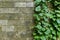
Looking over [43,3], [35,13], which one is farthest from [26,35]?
[43,3]

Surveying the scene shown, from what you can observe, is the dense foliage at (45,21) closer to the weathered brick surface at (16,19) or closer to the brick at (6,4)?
the weathered brick surface at (16,19)

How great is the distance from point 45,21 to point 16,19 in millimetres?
398

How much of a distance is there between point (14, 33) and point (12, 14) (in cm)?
26

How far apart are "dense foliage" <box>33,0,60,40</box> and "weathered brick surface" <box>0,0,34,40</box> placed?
9cm

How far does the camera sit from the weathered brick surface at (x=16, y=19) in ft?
8.31

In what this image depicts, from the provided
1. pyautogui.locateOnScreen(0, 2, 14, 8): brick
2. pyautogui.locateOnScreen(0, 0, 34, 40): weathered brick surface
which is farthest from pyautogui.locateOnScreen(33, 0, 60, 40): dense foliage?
pyautogui.locateOnScreen(0, 2, 14, 8): brick

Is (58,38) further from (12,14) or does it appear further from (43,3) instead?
(12,14)

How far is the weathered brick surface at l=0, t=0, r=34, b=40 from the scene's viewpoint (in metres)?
2.53

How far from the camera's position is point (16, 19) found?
8.34 ft

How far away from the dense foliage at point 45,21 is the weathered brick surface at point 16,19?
3.3 inches

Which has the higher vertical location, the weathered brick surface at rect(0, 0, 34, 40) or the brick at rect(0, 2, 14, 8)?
the brick at rect(0, 2, 14, 8)

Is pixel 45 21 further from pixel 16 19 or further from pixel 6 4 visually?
pixel 6 4

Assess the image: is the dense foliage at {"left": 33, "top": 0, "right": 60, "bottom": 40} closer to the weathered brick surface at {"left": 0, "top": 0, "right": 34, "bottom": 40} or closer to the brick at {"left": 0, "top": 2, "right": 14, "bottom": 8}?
the weathered brick surface at {"left": 0, "top": 0, "right": 34, "bottom": 40}

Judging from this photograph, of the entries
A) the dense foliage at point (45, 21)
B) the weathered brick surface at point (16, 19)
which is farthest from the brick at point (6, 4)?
the dense foliage at point (45, 21)
